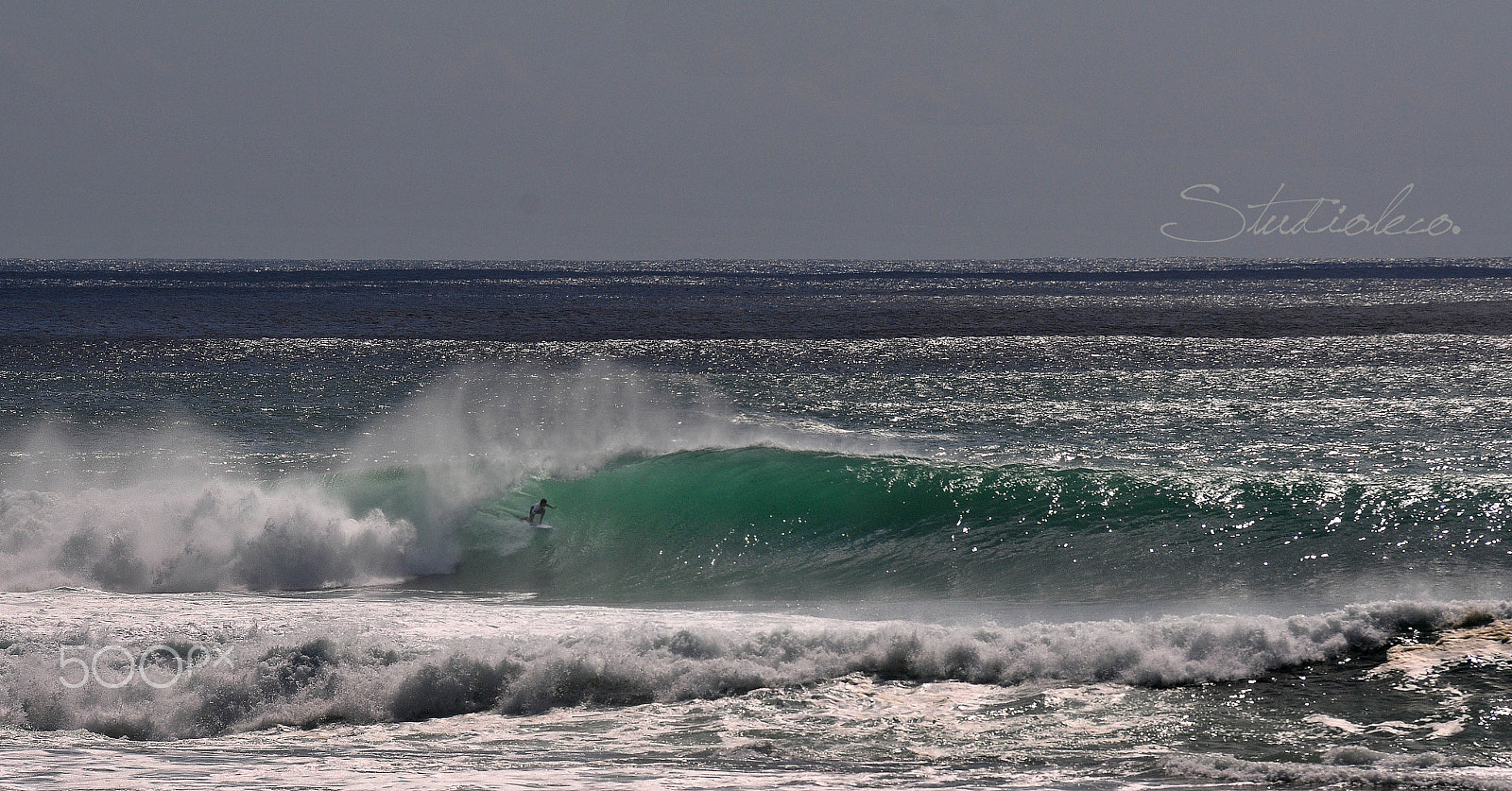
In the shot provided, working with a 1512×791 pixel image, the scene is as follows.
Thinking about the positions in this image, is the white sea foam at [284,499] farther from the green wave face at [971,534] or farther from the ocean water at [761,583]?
the green wave face at [971,534]

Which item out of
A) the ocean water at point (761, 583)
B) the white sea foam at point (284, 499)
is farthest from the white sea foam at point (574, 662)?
the white sea foam at point (284, 499)

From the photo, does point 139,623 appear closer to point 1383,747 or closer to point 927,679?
point 927,679

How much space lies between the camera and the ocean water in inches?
279

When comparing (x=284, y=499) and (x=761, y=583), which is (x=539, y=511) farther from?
(x=761, y=583)

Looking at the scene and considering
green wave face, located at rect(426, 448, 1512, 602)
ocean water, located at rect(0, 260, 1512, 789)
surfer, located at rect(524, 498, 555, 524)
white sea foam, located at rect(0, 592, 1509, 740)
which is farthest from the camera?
surfer, located at rect(524, 498, 555, 524)

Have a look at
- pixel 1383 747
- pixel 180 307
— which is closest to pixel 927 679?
pixel 1383 747

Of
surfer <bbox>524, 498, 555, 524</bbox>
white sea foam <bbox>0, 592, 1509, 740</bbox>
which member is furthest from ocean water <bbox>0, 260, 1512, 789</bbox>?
surfer <bbox>524, 498, 555, 524</bbox>

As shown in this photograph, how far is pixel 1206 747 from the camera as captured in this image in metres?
6.95

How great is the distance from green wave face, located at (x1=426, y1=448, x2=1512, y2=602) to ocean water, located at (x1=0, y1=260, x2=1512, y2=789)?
7 centimetres

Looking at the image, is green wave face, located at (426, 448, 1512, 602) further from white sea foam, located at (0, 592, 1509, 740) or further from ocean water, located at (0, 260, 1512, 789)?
white sea foam, located at (0, 592, 1509, 740)

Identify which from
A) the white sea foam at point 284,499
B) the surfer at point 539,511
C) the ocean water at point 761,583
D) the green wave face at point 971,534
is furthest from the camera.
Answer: the surfer at point 539,511

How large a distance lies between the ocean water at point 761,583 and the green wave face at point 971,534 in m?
0.07

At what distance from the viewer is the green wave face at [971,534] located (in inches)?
477

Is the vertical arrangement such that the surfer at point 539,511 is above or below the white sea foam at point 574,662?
below
